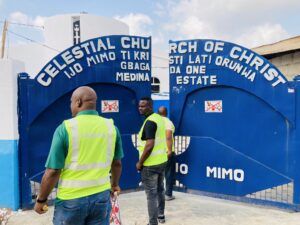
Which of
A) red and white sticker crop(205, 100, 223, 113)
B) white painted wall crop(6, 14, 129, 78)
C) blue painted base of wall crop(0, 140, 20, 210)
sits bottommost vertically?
blue painted base of wall crop(0, 140, 20, 210)

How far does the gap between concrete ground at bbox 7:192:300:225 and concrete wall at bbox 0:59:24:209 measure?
34 cm

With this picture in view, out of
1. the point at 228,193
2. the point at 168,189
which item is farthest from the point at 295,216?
the point at 168,189

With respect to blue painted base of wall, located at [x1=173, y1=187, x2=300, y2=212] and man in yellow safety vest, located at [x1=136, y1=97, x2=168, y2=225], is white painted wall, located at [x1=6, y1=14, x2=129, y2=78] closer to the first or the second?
blue painted base of wall, located at [x1=173, y1=187, x2=300, y2=212]

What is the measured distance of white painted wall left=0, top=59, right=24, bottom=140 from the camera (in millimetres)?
5379

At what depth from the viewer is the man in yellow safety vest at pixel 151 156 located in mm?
4457

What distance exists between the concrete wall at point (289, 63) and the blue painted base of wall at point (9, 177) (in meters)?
6.59

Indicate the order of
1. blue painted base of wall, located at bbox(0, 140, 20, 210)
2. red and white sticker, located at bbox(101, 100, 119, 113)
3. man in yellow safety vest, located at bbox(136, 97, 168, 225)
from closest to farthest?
man in yellow safety vest, located at bbox(136, 97, 168, 225)
blue painted base of wall, located at bbox(0, 140, 20, 210)
red and white sticker, located at bbox(101, 100, 119, 113)

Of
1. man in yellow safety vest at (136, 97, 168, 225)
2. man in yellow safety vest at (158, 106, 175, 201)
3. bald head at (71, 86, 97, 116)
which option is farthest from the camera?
man in yellow safety vest at (158, 106, 175, 201)

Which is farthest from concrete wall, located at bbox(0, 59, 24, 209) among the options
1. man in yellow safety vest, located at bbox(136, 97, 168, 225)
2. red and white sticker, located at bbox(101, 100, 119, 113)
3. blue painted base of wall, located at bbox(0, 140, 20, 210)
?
man in yellow safety vest, located at bbox(136, 97, 168, 225)

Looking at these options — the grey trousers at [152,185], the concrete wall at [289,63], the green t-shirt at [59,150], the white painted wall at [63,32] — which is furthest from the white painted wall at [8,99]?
the white painted wall at [63,32]

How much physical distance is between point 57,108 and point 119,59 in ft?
4.33

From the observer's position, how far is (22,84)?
18.0ft

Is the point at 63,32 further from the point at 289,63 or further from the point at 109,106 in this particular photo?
the point at 109,106

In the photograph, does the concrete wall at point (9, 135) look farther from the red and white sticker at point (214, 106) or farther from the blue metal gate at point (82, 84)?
the red and white sticker at point (214, 106)
